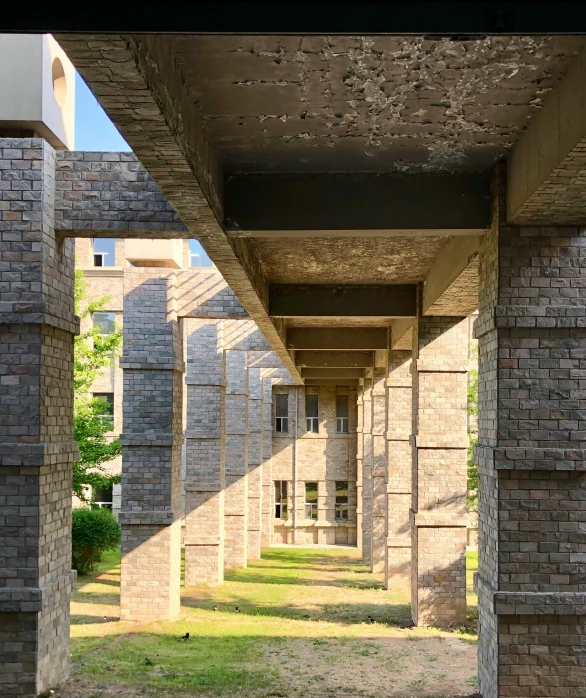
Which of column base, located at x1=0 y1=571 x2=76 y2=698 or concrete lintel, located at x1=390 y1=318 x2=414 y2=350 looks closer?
column base, located at x1=0 y1=571 x2=76 y2=698

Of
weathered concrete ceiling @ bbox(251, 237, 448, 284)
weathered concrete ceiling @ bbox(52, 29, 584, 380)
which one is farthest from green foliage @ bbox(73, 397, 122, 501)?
weathered concrete ceiling @ bbox(52, 29, 584, 380)

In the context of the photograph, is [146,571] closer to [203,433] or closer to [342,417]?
[203,433]

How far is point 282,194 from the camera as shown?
339 inches

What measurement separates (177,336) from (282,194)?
8.19m

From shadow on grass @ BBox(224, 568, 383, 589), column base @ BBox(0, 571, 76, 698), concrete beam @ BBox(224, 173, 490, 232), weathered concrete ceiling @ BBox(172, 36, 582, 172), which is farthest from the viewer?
shadow on grass @ BBox(224, 568, 383, 589)

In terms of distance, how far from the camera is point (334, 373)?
30.2 metres

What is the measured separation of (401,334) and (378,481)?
8.61 m

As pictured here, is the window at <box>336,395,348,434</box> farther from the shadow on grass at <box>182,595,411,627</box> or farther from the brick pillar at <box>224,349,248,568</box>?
the shadow on grass at <box>182,595,411,627</box>

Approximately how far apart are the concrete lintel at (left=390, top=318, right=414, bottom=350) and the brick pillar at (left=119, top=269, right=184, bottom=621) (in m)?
4.58

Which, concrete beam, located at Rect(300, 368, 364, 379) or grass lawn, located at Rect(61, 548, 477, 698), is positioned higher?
concrete beam, located at Rect(300, 368, 364, 379)

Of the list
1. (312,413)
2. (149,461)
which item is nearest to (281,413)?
(312,413)

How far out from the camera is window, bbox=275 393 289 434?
3822 cm
